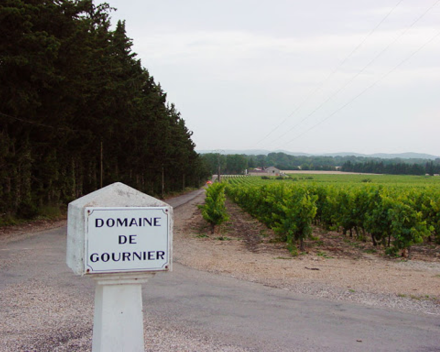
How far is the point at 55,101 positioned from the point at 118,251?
19.1 m

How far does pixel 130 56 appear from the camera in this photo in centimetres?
3406

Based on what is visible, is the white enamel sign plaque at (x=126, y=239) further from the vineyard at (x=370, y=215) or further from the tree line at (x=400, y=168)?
the tree line at (x=400, y=168)

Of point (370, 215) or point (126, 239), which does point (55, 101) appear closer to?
point (370, 215)

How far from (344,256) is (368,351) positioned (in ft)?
29.1

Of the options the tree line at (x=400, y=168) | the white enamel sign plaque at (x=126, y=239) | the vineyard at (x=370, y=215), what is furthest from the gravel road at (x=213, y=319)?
the tree line at (x=400, y=168)

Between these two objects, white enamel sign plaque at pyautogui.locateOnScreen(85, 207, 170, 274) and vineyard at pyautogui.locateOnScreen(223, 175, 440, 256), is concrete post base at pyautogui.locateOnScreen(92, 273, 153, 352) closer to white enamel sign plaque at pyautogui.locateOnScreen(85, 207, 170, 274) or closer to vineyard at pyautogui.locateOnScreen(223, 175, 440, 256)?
white enamel sign plaque at pyautogui.locateOnScreen(85, 207, 170, 274)

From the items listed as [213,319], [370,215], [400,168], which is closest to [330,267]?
[370,215]

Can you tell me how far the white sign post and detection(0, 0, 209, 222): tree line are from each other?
15.7 m

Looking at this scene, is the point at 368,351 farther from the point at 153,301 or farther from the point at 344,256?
the point at 344,256

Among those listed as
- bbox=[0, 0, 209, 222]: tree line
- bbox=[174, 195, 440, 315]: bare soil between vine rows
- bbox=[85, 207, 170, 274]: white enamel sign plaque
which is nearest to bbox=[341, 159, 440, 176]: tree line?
bbox=[0, 0, 209, 222]: tree line

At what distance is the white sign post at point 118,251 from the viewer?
274 centimetres

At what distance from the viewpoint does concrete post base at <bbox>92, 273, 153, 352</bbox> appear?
2.84 meters

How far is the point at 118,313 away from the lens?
9.45ft

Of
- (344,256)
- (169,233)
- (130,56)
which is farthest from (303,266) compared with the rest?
(130,56)
